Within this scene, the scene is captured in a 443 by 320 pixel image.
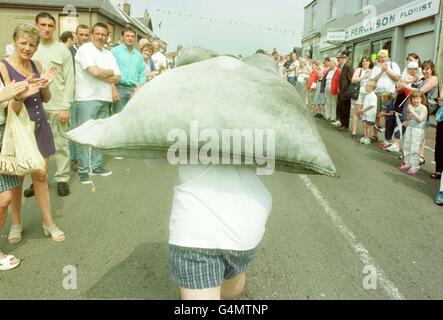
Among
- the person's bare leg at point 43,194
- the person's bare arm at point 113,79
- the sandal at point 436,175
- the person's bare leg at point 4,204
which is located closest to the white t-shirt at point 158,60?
the person's bare arm at point 113,79

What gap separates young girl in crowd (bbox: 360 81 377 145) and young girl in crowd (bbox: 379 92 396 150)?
200 millimetres

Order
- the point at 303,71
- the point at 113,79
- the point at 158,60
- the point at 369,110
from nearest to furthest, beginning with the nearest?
the point at 113,79, the point at 369,110, the point at 158,60, the point at 303,71

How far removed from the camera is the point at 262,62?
2.01 m

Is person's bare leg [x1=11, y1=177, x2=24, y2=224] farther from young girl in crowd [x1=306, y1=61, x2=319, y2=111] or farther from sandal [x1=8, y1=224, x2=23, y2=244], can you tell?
young girl in crowd [x1=306, y1=61, x2=319, y2=111]

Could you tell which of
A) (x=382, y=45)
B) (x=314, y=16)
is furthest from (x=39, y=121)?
(x=314, y=16)

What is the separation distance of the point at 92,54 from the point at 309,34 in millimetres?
34416

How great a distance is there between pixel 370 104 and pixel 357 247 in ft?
20.2

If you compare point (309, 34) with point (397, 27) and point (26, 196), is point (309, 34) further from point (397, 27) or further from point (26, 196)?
point (26, 196)

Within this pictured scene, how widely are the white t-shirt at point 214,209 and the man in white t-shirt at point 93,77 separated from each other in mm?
3784

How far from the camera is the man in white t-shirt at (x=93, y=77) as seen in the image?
5.32 metres

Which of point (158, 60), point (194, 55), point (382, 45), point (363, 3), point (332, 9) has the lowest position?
point (194, 55)

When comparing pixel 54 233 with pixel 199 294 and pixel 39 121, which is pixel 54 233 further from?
pixel 199 294

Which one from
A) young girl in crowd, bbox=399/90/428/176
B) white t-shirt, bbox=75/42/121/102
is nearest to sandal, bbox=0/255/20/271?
white t-shirt, bbox=75/42/121/102

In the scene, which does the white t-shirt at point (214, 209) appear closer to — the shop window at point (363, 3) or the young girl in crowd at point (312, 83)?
the young girl in crowd at point (312, 83)
